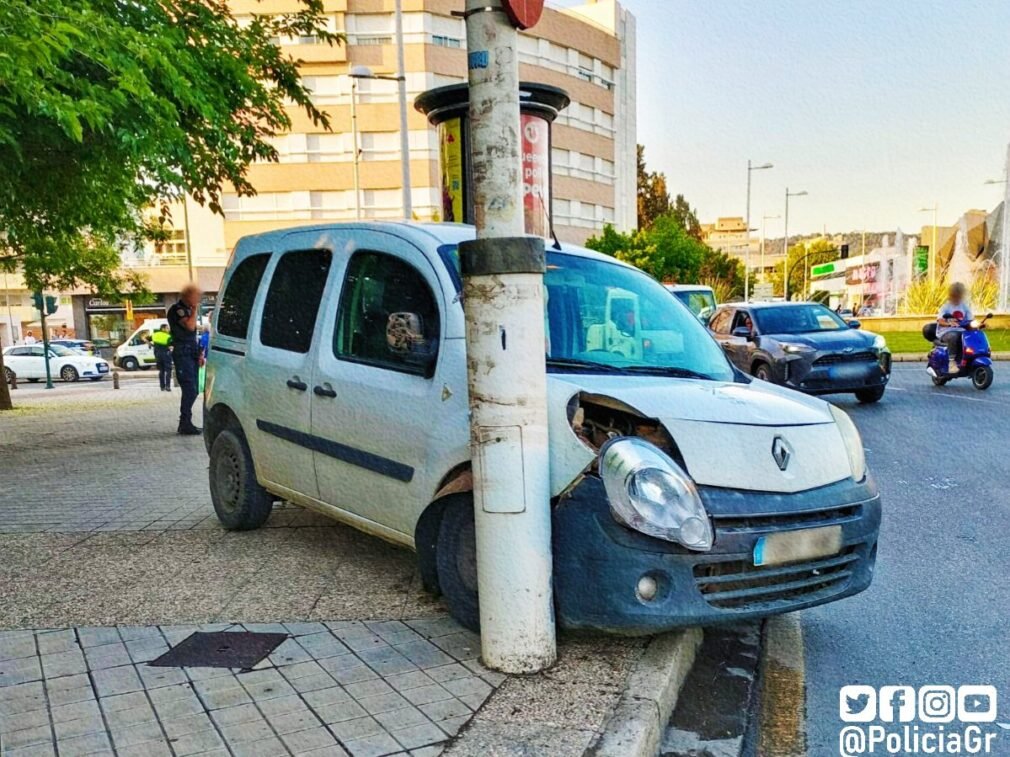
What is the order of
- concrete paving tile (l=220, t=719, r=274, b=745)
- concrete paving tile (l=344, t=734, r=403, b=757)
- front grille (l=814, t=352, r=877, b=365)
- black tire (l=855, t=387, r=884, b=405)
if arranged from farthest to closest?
black tire (l=855, t=387, r=884, b=405) < front grille (l=814, t=352, r=877, b=365) < concrete paving tile (l=220, t=719, r=274, b=745) < concrete paving tile (l=344, t=734, r=403, b=757)

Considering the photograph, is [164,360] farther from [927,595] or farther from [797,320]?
[927,595]

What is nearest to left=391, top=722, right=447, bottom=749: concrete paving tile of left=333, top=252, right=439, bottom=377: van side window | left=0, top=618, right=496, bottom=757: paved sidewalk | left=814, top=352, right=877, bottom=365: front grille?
left=0, top=618, right=496, bottom=757: paved sidewalk

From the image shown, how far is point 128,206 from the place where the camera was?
13.4 meters

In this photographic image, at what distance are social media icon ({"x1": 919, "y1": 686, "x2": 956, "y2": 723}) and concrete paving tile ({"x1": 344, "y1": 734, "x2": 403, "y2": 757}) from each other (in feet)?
6.61

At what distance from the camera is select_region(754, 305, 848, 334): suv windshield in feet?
41.3

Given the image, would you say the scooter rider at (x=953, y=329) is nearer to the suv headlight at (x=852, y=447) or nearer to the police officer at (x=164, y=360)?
the suv headlight at (x=852, y=447)

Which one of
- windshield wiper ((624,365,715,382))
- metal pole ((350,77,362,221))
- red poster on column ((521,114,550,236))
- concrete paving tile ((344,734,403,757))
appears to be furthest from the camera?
metal pole ((350,77,362,221))

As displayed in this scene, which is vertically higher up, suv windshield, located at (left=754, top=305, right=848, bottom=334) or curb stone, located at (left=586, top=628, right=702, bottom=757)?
suv windshield, located at (left=754, top=305, right=848, bottom=334)

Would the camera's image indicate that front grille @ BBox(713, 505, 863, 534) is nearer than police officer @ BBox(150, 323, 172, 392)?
Yes

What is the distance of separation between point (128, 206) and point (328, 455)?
11019 millimetres

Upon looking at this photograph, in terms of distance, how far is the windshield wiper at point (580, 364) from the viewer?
3.70 metres

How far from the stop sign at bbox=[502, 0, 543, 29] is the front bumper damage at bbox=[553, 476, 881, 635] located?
1.79 m

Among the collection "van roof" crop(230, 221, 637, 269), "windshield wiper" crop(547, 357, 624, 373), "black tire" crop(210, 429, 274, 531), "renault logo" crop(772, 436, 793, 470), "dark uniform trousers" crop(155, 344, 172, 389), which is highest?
"van roof" crop(230, 221, 637, 269)

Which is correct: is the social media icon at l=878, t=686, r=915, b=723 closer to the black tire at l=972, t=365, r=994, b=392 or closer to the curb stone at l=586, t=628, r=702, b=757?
the curb stone at l=586, t=628, r=702, b=757
